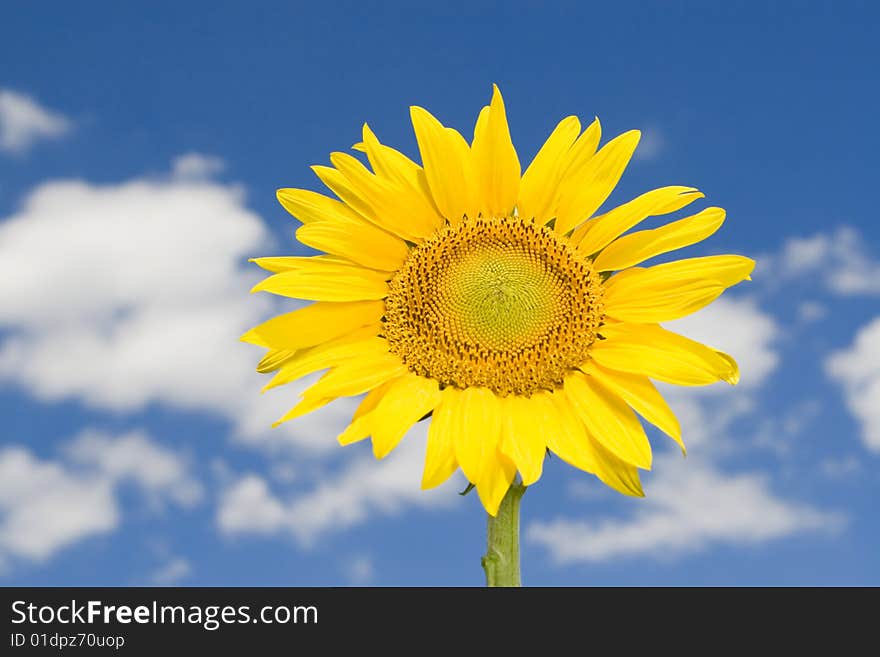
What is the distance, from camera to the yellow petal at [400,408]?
346cm

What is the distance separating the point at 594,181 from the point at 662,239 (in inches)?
14.7

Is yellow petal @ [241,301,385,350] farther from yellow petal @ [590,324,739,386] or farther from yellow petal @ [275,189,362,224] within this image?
yellow petal @ [590,324,739,386]

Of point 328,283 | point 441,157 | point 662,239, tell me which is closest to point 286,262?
point 328,283

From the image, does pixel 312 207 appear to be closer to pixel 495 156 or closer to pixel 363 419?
pixel 495 156

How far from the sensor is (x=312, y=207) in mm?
4070

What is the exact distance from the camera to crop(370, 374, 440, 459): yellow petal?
11.4 feet

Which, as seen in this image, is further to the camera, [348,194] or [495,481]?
[348,194]

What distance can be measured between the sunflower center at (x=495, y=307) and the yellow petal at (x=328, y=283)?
9 cm

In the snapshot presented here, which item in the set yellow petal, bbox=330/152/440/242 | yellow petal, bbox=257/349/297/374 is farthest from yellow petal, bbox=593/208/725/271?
yellow petal, bbox=257/349/297/374

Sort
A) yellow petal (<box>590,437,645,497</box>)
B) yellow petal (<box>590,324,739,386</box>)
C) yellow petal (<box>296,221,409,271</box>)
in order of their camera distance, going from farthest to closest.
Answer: yellow petal (<box>296,221,409,271</box>)
yellow petal (<box>590,324,739,386</box>)
yellow petal (<box>590,437,645,497</box>)

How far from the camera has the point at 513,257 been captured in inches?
161

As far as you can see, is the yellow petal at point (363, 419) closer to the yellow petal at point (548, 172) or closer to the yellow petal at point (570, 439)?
the yellow petal at point (570, 439)
